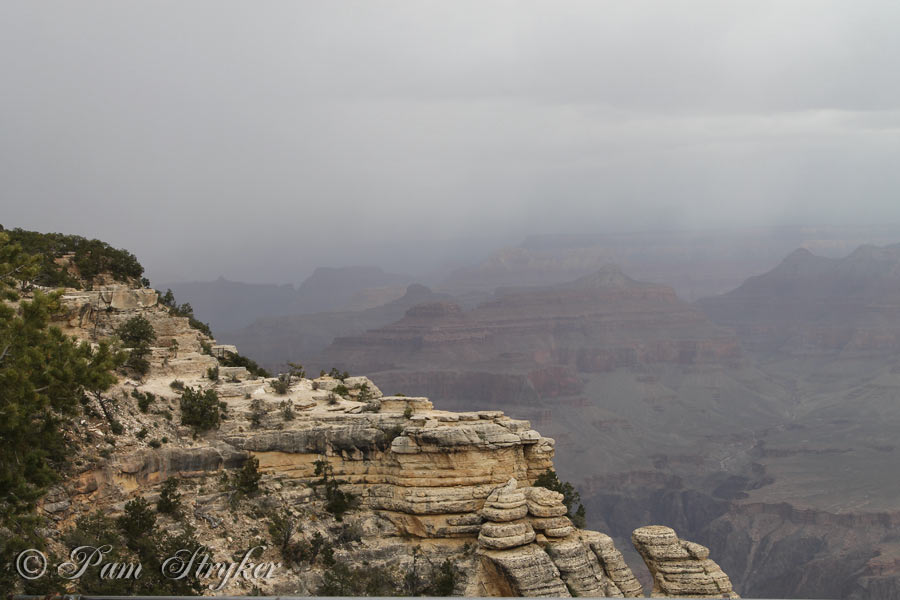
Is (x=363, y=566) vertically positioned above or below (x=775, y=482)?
above

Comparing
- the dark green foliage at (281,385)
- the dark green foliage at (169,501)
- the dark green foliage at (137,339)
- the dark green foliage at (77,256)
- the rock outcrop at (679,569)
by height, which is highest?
the dark green foliage at (77,256)

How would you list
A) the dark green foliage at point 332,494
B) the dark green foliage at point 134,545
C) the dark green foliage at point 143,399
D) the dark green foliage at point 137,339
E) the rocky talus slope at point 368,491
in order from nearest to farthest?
the dark green foliage at point 134,545, the rocky talus slope at point 368,491, the dark green foliage at point 143,399, the dark green foliage at point 332,494, the dark green foliage at point 137,339

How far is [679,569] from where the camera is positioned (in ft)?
116

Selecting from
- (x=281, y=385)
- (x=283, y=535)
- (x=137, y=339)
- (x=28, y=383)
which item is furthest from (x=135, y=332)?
(x=28, y=383)

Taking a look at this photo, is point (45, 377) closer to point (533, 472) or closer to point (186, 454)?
point (186, 454)

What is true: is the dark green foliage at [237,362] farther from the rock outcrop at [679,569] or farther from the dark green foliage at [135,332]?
the rock outcrop at [679,569]

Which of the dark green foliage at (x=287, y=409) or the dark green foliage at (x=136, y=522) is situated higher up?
the dark green foliage at (x=287, y=409)

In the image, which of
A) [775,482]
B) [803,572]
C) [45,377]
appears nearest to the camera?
[45,377]

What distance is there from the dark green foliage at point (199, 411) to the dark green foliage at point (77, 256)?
36.5 ft

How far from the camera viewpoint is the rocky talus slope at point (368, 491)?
107 feet

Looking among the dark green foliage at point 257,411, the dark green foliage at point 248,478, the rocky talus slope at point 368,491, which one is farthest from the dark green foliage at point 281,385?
the dark green foliage at point 248,478

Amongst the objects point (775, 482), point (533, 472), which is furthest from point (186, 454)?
point (775, 482)

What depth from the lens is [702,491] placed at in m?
145

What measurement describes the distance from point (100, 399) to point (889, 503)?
121 metres
